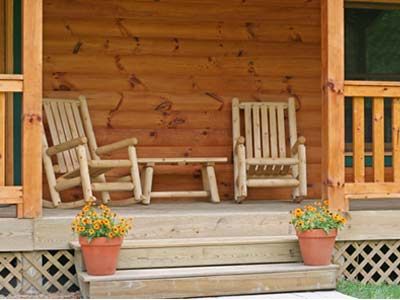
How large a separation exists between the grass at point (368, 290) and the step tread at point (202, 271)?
21 cm

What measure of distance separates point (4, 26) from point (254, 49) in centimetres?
222

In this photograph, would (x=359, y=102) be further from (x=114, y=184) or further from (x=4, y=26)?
(x=4, y=26)

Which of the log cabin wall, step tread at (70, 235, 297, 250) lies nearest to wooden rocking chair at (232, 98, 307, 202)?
the log cabin wall

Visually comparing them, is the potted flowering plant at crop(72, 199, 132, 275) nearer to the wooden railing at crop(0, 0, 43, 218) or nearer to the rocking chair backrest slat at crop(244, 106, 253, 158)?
the wooden railing at crop(0, 0, 43, 218)

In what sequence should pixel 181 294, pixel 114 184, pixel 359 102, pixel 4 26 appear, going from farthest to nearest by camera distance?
1. pixel 4 26
2. pixel 114 184
3. pixel 359 102
4. pixel 181 294

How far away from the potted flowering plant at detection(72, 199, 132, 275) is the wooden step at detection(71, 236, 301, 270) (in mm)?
199

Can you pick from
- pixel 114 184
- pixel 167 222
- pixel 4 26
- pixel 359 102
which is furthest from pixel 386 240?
pixel 4 26

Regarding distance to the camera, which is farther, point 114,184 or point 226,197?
point 226,197

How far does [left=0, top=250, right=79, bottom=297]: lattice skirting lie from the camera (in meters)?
4.74

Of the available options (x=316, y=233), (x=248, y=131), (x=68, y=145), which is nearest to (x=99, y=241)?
(x=68, y=145)

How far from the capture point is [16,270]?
474 cm

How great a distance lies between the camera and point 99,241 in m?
4.31

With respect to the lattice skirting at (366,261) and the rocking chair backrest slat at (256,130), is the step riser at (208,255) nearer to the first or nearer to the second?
the lattice skirting at (366,261)

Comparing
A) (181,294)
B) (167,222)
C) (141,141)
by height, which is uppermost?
(141,141)
